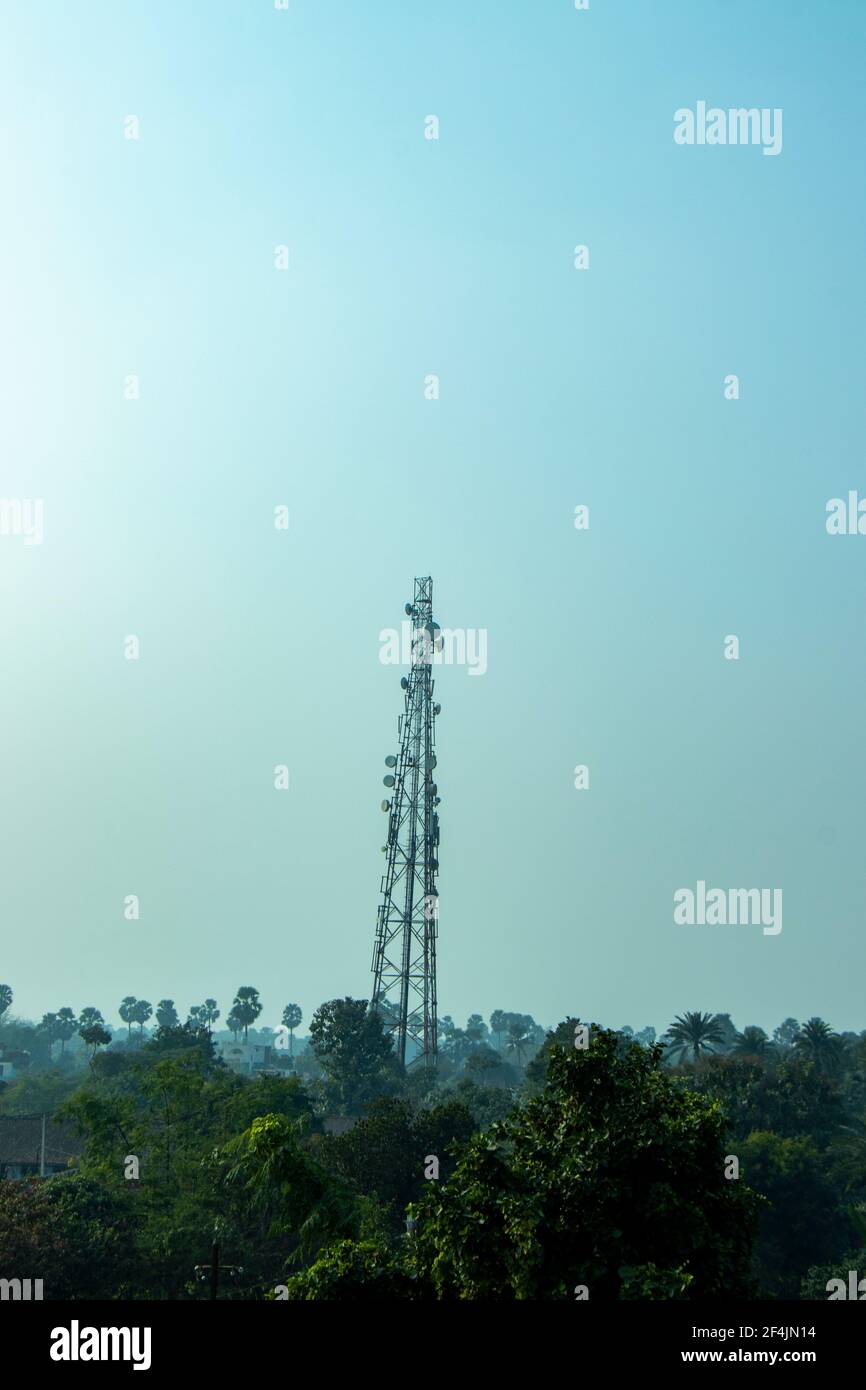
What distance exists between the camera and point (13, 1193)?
48.2m

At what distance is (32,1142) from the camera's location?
92.9 metres

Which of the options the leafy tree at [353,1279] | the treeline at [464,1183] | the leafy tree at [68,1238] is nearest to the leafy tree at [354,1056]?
the treeline at [464,1183]

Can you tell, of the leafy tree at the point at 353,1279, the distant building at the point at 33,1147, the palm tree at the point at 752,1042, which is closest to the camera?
the leafy tree at the point at 353,1279

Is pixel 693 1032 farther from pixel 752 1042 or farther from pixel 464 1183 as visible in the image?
pixel 464 1183

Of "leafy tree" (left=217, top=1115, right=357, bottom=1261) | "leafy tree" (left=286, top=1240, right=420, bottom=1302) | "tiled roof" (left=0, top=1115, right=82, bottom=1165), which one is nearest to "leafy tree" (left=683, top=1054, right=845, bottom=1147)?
"tiled roof" (left=0, top=1115, right=82, bottom=1165)

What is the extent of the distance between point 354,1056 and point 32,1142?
27.3 metres

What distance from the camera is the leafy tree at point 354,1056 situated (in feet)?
356

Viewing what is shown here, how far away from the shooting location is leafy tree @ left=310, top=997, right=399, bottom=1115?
108625 millimetres

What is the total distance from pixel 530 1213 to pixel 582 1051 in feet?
11.6

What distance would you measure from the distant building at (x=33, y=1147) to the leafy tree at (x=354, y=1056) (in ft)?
74.8

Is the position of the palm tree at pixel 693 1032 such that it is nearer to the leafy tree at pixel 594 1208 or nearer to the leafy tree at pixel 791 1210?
the leafy tree at pixel 791 1210

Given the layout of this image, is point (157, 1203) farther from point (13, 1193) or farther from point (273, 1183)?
point (273, 1183)

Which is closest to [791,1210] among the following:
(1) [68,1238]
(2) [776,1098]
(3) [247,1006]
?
(2) [776,1098]

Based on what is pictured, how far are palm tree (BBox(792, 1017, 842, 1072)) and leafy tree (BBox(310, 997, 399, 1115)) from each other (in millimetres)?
34914
